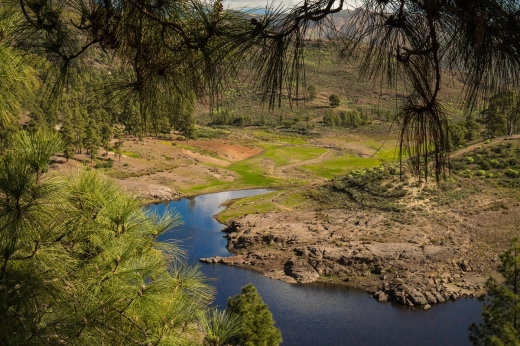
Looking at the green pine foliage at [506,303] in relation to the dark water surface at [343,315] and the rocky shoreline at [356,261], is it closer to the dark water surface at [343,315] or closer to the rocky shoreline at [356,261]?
the dark water surface at [343,315]

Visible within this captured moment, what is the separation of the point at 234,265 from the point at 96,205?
23.9 meters

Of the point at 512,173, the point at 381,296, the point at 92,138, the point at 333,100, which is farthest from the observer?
the point at 333,100

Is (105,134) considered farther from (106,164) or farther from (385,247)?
(385,247)

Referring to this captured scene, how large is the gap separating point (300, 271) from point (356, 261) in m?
3.46

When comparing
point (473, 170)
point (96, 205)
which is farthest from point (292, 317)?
point (473, 170)

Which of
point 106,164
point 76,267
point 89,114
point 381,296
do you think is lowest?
point 381,296

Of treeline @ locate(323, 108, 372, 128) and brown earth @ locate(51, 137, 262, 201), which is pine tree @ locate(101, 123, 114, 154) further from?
treeline @ locate(323, 108, 372, 128)

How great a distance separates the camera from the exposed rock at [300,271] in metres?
26.4

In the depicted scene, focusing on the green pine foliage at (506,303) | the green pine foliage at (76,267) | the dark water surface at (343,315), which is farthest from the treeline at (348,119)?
the green pine foliage at (76,267)

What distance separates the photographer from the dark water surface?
2034 centimetres

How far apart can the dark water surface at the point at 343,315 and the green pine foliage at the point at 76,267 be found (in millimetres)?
15504

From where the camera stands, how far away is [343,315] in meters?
22.4

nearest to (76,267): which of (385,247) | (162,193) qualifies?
(385,247)

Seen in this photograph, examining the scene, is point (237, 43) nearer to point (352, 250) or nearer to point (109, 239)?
point (109, 239)
